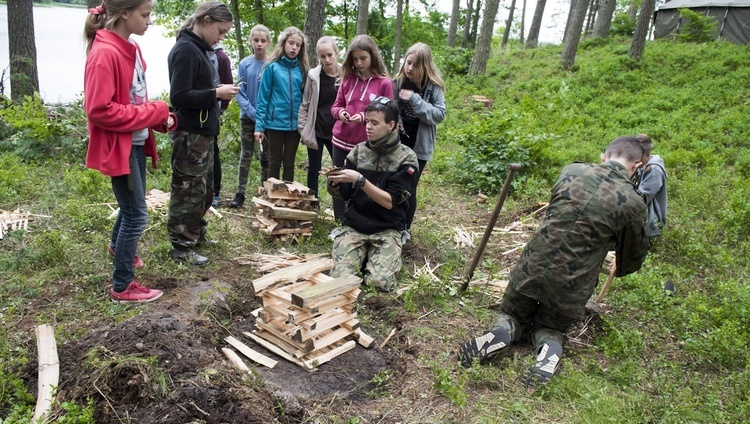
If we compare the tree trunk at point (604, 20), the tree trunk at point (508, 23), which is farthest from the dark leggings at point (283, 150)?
the tree trunk at point (508, 23)

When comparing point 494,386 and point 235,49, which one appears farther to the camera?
point 235,49

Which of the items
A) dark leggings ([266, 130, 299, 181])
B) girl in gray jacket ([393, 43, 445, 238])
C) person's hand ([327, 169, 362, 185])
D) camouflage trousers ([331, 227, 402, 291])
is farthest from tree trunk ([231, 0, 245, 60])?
person's hand ([327, 169, 362, 185])

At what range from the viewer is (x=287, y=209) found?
556 cm

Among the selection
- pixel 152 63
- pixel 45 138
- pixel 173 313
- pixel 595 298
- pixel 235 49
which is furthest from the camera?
pixel 152 63

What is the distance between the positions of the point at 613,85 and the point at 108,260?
1460cm

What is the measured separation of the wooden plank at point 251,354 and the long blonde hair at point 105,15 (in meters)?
2.39

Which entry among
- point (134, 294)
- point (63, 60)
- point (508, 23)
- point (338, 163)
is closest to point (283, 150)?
point (338, 163)

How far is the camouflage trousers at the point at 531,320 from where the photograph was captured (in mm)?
3928

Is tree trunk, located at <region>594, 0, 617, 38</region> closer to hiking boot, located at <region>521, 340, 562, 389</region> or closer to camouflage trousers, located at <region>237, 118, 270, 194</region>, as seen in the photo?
camouflage trousers, located at <region>237, 118, 270, 194</region>

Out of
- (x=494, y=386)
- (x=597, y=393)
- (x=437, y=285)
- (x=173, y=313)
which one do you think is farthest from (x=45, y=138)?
(x=597, y=393)

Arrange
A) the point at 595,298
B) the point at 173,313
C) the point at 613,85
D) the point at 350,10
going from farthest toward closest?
the point at 350,10, the point at 613,85, the point at 595,298, the point at 173,313

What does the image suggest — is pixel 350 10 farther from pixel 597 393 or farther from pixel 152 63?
pixel 597 393

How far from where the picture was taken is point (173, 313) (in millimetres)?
3855

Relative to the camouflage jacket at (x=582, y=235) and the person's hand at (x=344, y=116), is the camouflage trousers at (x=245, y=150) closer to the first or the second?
the person's hand at (x=344, y=116)
